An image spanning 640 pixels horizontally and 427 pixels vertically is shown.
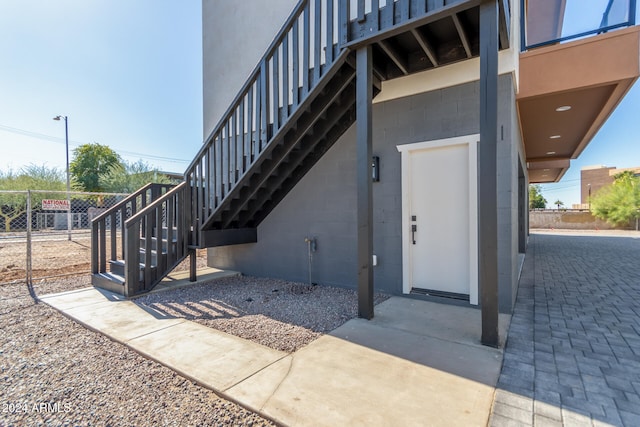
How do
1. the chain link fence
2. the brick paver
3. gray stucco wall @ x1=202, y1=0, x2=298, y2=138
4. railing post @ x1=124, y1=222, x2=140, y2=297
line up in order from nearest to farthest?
the brick paver → railing post @ x1=124, y1=222, x2=140, y2=297 → the chain link fence → gray stucco wall @ x1=202, y1=0, x2=298, y2=138

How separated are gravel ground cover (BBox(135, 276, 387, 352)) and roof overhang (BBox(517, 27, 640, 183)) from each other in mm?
3929

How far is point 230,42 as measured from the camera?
6.45 m

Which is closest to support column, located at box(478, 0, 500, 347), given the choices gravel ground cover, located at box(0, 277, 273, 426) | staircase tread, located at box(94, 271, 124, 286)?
gravel ground cover, located at box(0, 277, 273, 426)

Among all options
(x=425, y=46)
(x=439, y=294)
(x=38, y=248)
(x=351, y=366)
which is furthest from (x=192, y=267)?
(x=38, y=248)

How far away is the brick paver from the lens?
167 cm

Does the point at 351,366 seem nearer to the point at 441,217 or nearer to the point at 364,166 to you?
the point at 364,166

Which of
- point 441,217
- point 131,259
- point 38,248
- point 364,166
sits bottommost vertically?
point 38,248

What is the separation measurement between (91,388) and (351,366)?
1.80 m

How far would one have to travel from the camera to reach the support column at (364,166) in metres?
3.04

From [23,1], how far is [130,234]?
5.36 meters

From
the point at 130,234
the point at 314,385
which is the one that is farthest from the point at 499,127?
the point at 130,234

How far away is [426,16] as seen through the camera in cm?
265

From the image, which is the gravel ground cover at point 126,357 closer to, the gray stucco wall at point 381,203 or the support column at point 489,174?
the gray stucco wall at point 381,203

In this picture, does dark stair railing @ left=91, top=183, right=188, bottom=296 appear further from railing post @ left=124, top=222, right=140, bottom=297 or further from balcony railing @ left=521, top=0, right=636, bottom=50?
balcony railing @ left=521, top=0, right=636, bottom=50
